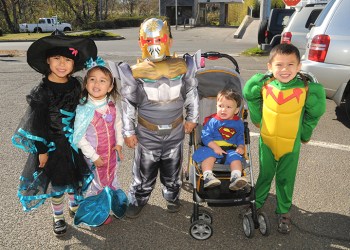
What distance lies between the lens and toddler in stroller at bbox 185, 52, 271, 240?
2939 millimetres

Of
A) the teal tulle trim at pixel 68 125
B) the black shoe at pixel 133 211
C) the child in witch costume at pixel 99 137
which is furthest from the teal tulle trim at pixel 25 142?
the black shoe at pixel 133 211

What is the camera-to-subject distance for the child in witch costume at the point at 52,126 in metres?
2.79

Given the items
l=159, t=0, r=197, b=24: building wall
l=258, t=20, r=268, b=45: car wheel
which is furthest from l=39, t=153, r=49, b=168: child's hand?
l=159, t=0, r=197, b=24: building wall

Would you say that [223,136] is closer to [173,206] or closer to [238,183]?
[238,183]

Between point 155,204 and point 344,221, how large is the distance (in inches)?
73.7

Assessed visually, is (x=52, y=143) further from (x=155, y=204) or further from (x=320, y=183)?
(x=320, y=183)

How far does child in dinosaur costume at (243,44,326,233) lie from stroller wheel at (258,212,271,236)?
0.57 ft

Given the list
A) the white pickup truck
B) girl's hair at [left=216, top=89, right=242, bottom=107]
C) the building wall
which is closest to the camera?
girl's hair at [left=216, top=89, right=242, bottom=107]

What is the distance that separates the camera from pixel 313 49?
5.27 m

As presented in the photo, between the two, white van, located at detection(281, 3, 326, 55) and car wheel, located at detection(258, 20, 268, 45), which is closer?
white van, located at detection(281, 3, 326, 55)

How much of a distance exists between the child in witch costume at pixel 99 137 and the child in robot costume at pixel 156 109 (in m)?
0.13

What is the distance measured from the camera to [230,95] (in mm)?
3285

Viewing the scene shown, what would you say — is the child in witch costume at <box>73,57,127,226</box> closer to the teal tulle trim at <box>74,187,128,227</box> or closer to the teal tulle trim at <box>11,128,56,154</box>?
the teal tulle trim at <box>74,187,128,227</box>

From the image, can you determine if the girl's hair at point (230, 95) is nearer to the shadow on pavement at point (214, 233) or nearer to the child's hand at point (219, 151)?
the child's hand at point (219, 151)
